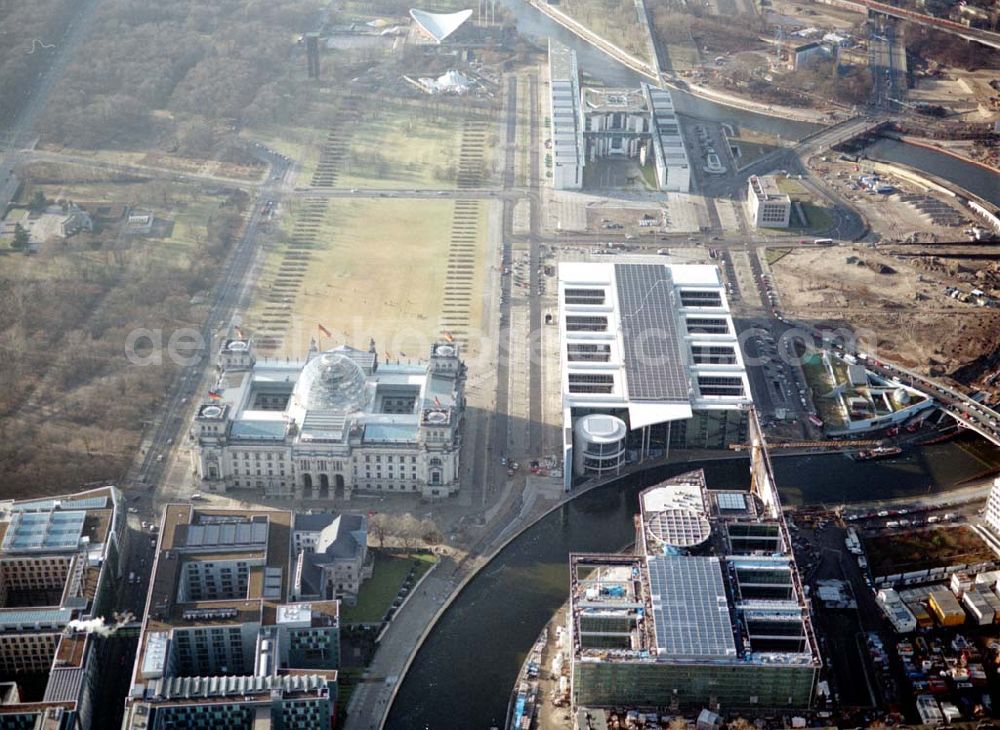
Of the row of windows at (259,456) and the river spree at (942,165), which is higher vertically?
the river spree at (942,165)

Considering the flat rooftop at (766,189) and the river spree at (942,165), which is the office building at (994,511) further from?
the river spree at (942,165)

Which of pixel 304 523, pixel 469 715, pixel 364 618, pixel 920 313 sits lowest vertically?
pixel 469 715

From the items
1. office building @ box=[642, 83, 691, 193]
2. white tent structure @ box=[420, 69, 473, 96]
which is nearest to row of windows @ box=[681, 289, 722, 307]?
office building @ box=[642, 83, 691, 193]

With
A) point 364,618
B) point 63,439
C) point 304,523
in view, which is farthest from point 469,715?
point 63,439

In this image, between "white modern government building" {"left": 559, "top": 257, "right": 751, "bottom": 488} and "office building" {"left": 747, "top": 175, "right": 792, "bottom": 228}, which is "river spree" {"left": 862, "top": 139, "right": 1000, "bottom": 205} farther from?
"white modern government building" {"left": 559, "top": 257, "right": 751, "bottom": 488}

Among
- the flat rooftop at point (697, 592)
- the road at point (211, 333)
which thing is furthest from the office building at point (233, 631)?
the flat rooftop at point (697, 592)

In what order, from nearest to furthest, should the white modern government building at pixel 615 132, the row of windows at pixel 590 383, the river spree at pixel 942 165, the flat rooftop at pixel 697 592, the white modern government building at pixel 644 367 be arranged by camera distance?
the flat rooftop at pixel 697 592 → the white modern government building at pixel 644 367 → the row of windows at pixel 590 383 → the white modern government building at pixel 615 132 → the river spree at pixel 942 165

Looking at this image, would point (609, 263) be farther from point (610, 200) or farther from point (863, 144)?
point (863, 144)
